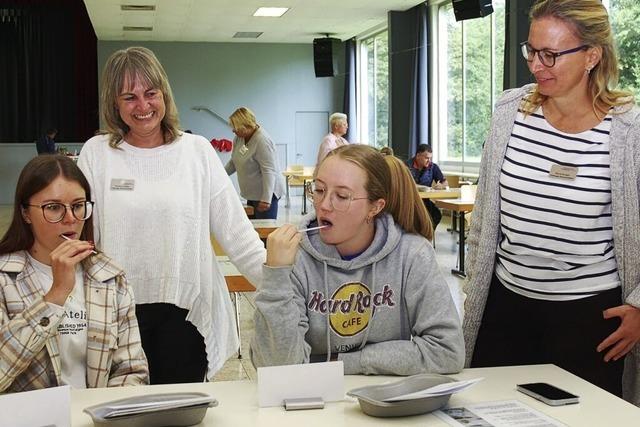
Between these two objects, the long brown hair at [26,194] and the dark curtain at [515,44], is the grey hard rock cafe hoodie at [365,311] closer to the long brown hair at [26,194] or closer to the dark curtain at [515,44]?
the long brown hair at [26,194]

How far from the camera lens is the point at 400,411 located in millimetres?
1608

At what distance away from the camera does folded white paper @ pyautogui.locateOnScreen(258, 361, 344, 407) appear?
65.9 inches

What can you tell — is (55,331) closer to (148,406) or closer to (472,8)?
(148,406)

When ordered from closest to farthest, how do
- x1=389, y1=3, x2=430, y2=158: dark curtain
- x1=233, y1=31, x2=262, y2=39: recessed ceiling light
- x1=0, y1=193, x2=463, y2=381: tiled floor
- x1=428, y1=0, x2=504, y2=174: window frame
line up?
x1=0, y1=193, x2=463, y2=381: tiled floor → x1=428, y1=0, x2=504, y2=174: window frame → x1=389, y1=3, x2=430, y2=158: dark curtain → x1=233, y1=31, x2=262, y2=39: recessed ceiling light

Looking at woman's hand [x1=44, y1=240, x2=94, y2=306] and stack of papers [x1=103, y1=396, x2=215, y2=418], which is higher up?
woman's hand [x1=44, y1=240, x2=94, y2=306]

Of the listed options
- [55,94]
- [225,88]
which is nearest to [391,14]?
[225,88]

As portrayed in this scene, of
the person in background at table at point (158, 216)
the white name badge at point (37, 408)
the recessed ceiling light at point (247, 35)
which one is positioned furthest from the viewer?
the recessed ceiling light at point (247, 35)

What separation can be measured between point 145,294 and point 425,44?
1140 cm

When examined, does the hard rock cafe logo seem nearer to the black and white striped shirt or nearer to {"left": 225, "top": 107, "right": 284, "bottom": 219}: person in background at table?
the black and white striped shirt

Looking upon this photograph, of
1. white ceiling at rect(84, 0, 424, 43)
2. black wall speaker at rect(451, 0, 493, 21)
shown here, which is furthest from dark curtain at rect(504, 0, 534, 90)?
white ceiling at rect(84, 0, 424, 43)

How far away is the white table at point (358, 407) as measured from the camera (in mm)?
1596

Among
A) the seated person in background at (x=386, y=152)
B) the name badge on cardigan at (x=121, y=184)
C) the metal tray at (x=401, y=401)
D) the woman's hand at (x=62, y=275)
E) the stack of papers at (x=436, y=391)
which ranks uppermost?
the seated person in background at (x=386, y=152)

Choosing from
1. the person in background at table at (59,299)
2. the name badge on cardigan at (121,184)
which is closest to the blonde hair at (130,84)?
the name badge on cardigan at (121,184)

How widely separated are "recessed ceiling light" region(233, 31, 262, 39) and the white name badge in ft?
49.7
